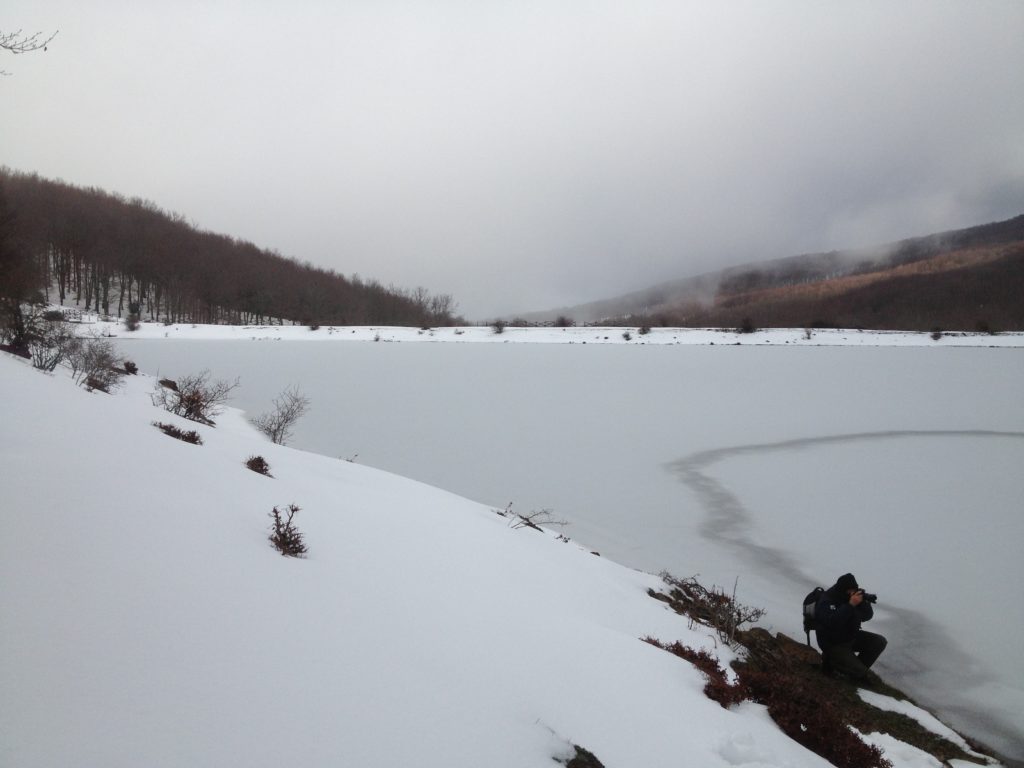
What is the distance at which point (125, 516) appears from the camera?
256cm

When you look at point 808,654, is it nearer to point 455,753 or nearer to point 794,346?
point 455,753

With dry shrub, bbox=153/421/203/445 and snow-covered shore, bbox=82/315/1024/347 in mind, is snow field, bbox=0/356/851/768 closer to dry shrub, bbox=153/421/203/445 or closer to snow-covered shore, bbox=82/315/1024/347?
dry shrub, bbox=153/421/203/445

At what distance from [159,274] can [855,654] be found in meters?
79.2

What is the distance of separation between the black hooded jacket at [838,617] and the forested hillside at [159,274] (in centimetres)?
6060

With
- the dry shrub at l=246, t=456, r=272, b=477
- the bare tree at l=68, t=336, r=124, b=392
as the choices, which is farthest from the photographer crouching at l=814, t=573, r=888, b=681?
the bare tree at l=68, t=336, r=124, b=392

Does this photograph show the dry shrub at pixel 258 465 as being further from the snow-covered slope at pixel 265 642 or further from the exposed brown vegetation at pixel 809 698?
the exposed brown vegetation at pixel 809 698

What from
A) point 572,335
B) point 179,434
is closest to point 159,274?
point 572,335

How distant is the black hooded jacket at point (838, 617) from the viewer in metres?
4.84

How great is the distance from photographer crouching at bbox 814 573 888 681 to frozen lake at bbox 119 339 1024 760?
54cm

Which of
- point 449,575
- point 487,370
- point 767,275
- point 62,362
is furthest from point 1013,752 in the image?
point 767,275

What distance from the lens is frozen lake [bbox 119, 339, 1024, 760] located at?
20.6 ft

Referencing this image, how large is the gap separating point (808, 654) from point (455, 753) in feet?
16.0

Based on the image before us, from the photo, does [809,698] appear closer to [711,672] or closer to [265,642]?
[711,672]

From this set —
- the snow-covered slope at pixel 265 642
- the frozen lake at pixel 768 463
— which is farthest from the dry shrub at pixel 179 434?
the frozen lake at pixel 768 463
